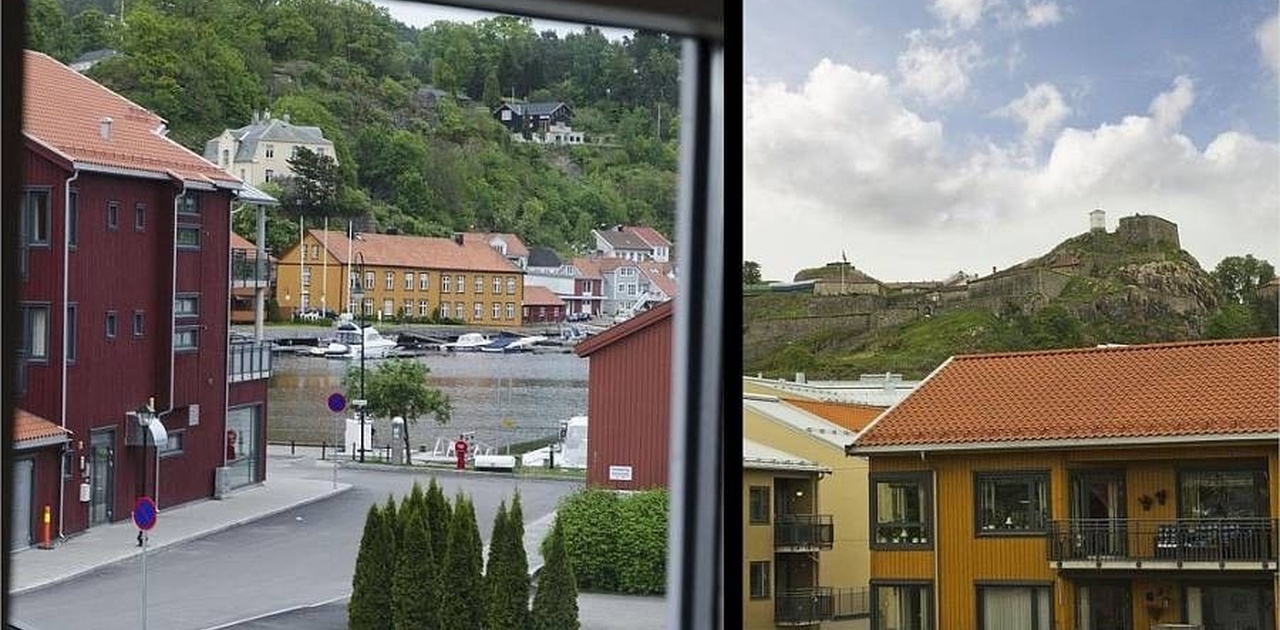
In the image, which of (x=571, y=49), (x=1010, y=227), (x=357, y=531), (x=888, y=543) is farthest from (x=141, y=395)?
(x=1010, y=227)

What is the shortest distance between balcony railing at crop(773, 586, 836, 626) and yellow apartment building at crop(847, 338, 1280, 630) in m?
0.10

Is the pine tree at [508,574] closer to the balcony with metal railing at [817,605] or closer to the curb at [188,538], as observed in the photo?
the curb at [188,538]

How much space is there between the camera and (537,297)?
10.9 feet

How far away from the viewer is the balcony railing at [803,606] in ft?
11.2

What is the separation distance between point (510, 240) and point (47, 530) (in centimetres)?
107

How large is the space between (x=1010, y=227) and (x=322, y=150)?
1.48 metres

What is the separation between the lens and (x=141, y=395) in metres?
3.03

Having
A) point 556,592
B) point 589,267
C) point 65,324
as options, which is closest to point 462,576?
point 556,592

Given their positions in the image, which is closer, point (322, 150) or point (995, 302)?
point (322, 150)

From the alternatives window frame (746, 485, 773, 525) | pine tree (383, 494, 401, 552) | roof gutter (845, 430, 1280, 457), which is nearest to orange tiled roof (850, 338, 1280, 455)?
roof gutter (845, 430, 1280, 457)

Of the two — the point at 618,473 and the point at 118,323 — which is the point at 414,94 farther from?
the point at 618,473

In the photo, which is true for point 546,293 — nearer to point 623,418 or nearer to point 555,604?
point 623,418

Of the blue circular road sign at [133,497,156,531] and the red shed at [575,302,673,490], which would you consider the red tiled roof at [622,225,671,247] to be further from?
the blue circular road sign at [133,497,156,531]

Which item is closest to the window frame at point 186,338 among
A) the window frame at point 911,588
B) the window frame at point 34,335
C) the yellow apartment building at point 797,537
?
the window frame at point 34,335
